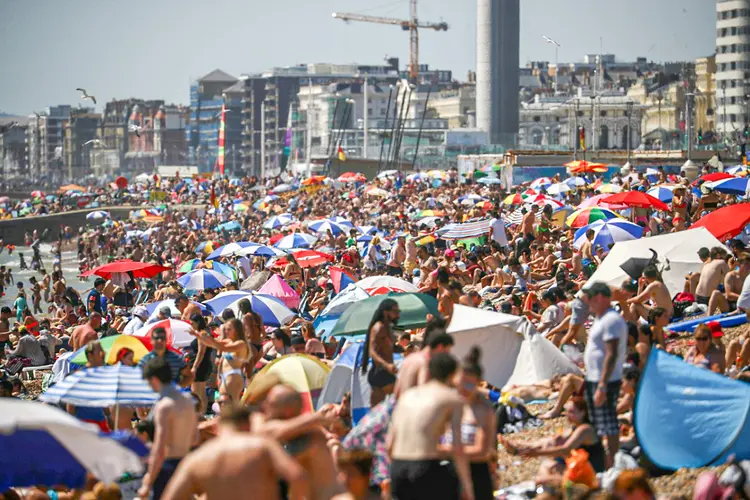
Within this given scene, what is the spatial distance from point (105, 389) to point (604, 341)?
11.7ft

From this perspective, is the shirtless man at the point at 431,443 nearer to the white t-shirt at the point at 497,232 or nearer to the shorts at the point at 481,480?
the shorts at the point at 481,480

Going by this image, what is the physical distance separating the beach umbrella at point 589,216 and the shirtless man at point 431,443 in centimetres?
1316

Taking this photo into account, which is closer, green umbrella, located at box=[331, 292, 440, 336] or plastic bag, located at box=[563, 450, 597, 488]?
plastic bag, located at box=[563, 450, 597, 488]

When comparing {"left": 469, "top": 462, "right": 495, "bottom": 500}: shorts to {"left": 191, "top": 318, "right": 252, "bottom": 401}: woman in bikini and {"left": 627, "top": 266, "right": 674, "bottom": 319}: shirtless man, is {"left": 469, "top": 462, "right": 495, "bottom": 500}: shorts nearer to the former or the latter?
{"left": 191, "top": 318, "right": 252, "bottom": 401}: woman in bikini

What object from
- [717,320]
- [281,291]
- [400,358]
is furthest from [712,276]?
[281,291]

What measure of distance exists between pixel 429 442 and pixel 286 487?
77 cm

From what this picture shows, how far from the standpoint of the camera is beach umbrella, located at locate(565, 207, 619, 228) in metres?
18.9

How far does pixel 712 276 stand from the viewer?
41.2ft

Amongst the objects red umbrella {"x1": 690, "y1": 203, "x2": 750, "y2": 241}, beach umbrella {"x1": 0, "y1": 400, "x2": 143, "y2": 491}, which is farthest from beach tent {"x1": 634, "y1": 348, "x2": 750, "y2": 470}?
red umbrella {"x1": 690, "y1": 203, "x2": 750, "y2": 241}

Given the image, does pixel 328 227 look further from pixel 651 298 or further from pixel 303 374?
pixel 303 374

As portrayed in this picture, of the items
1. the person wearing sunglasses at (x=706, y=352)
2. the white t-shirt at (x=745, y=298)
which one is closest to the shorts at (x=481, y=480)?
the person wearing sunglasses at (x=706, y=352)

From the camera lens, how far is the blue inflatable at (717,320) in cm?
1180

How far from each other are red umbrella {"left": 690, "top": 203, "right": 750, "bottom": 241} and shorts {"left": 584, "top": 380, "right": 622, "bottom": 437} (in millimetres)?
6916

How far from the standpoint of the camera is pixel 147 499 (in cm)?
716
